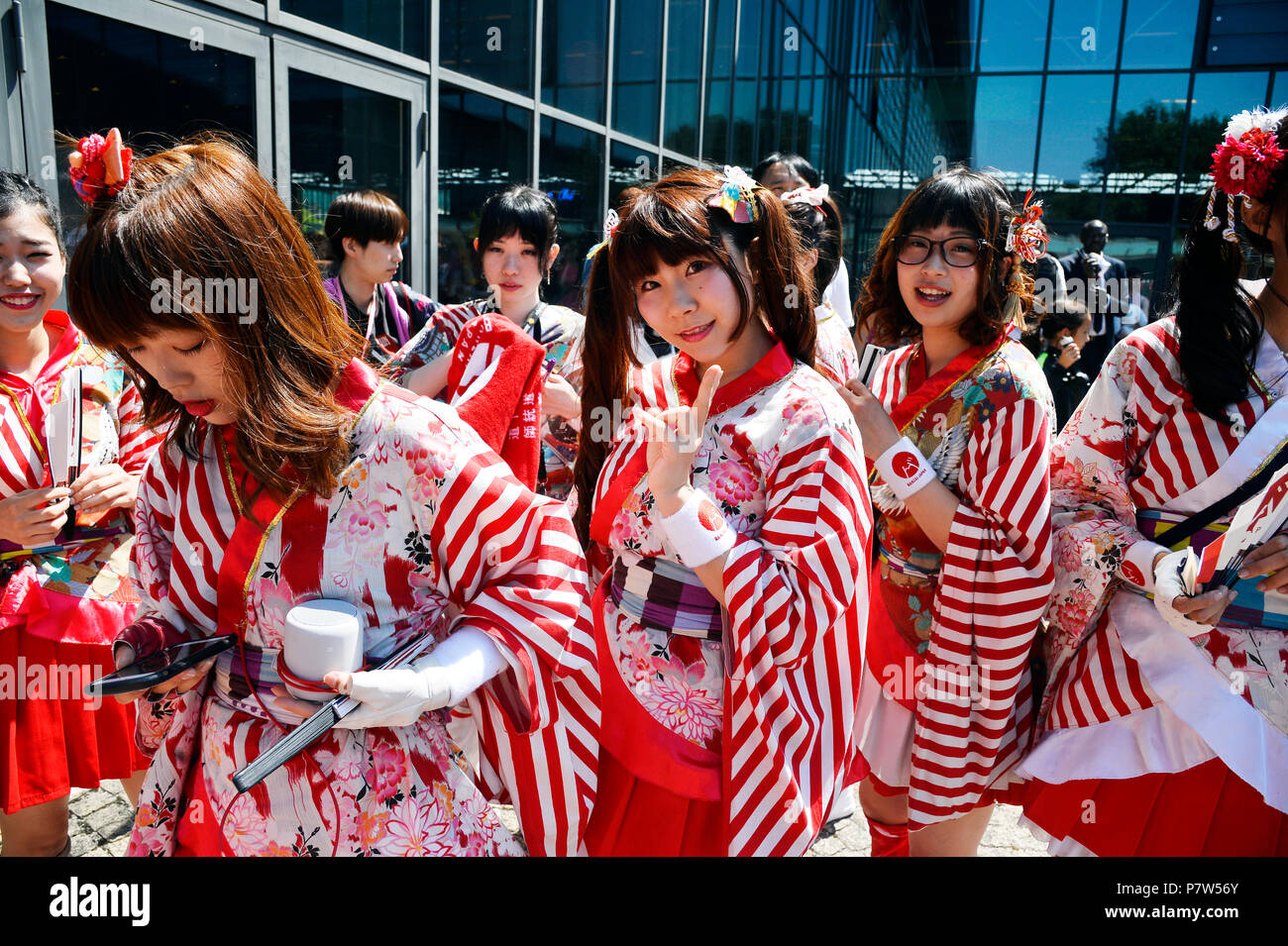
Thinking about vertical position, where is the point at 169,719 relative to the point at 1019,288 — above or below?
below

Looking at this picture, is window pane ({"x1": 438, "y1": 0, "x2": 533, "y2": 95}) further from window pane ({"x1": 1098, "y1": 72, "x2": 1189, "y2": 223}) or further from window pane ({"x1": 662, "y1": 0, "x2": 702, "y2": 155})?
window pane ({"x1": 1098, "y1": 72, "x2": 1189, "y2": 223})

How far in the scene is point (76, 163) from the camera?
1.13 meters

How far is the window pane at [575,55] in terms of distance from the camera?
262 inches

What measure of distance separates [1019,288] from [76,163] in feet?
6.48

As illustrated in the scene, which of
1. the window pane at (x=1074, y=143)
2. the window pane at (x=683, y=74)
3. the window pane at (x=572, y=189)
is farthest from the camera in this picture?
the window pane at (x=1074, y=143)

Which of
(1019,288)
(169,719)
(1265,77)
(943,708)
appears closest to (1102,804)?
(943,708)

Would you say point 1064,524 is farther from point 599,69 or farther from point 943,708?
point 599,69

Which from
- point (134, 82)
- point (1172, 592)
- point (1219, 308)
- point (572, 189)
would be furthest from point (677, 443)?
point (572, 189)

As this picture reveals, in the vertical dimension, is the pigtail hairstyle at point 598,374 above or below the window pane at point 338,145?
below

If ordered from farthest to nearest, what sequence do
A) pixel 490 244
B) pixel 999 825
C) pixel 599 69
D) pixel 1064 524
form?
1. pixel 599 69
2. pixel 490 244
3. pixel 999 825
4. pixel 1064 524

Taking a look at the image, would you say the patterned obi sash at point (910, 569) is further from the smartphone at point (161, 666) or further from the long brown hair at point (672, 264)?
the smartphone at point (161, 666)

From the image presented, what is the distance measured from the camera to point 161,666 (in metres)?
1.20

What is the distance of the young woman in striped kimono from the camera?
1118mm

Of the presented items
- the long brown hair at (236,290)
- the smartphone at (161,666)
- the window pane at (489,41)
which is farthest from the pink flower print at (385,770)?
the window pane at (489,41)
